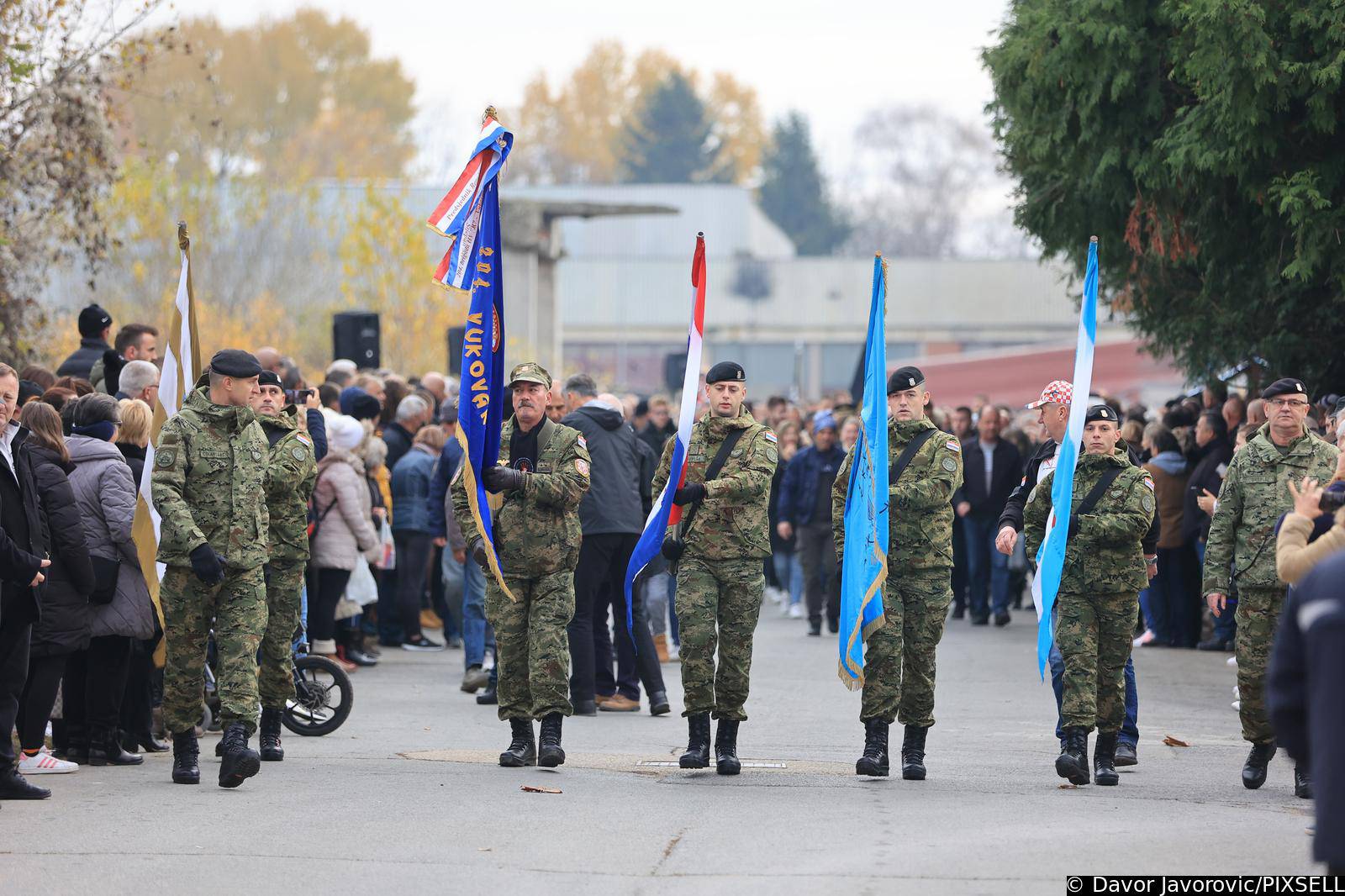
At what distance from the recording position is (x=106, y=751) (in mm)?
10094

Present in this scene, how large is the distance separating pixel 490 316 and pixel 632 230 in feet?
216

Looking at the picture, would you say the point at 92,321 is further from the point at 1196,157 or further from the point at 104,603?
the point at 1196,157

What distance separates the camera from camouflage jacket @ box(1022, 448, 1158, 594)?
31.4 ft

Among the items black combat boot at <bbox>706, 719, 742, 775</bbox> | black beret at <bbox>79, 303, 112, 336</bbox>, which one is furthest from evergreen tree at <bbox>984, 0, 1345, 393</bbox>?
black beret at <bbox>79, 303, 112, 336</bbox>

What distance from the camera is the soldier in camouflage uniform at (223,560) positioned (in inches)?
365

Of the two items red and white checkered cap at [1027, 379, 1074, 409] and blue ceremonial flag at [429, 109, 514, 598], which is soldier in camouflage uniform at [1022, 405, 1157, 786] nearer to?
red and white checkered cap at [1027, 379, 1074, 409]

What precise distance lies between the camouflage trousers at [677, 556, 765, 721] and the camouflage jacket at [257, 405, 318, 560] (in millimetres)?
2234

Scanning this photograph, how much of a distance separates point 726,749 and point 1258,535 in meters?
2.98

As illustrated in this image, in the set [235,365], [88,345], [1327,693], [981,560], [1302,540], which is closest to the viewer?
[1327,693]

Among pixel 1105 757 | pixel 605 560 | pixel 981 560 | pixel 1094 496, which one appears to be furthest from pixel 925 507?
pixel 981 560

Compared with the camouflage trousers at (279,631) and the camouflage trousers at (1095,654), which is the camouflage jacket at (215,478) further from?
the camouflage trousers at (1095,654)

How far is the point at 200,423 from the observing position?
30.9 feet

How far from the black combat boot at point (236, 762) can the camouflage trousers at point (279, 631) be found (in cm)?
93

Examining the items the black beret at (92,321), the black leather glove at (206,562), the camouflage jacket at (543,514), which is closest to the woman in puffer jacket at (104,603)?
the black leather glove at (206,562)
